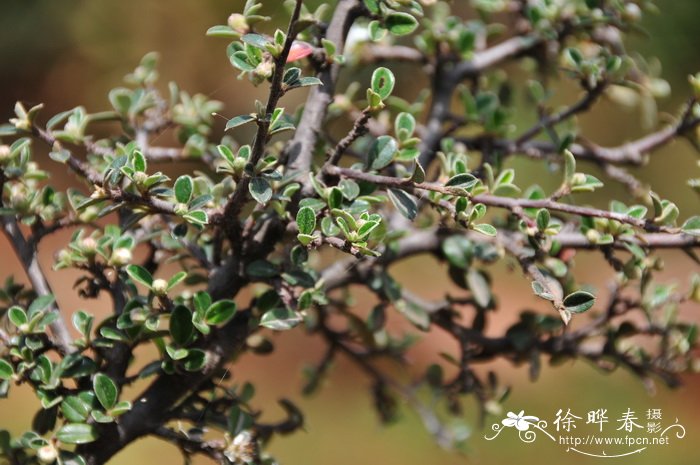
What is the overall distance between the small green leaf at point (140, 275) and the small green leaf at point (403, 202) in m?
0.18

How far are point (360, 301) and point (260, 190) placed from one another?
1.93 m

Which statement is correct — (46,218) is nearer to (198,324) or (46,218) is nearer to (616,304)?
(198,324)

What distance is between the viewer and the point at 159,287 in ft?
1.69

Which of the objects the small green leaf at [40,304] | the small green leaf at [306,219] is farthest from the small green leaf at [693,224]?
the small green leaf at [40,304]

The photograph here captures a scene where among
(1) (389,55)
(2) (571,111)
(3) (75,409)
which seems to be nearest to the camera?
(3) (75,409)

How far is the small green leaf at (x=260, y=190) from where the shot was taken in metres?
0.45

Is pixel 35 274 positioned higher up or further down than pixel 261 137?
further down

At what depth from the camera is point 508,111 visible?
775mm

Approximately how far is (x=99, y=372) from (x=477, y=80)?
0.52 m

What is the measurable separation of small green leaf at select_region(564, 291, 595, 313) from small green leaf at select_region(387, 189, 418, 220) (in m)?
0.12

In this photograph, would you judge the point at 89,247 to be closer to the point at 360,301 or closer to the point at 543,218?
the point at 543,218

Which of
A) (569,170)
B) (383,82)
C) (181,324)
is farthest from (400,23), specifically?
(181,324)

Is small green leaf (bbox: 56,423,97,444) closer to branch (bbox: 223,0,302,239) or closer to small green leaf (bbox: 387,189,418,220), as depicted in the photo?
branch (bbox: 223,0,302,239)

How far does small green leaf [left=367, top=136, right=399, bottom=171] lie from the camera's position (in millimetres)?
537
